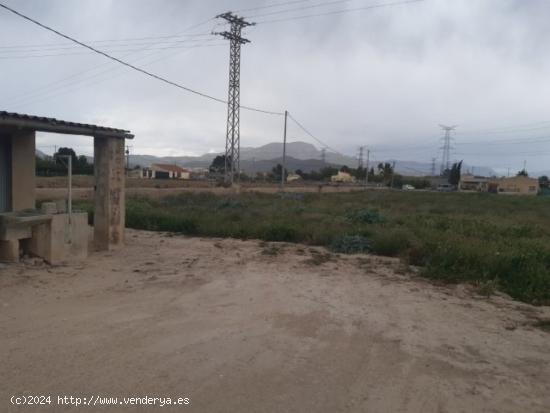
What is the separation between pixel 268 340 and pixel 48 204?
6.44 meters

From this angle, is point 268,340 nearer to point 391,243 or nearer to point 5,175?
point 391,243

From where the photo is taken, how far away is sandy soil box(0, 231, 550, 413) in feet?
14.9

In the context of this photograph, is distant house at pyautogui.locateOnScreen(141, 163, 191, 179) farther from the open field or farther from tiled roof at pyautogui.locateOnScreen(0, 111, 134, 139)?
tiled roof at pyautogui.locateOnScreen(0, 111, 134, 139)

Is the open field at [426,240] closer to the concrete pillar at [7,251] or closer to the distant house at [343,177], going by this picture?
the concrete pillar at [7,251]

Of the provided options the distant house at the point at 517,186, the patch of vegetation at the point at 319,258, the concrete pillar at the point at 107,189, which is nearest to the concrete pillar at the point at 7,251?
the concrete pillar at the point at 107,189

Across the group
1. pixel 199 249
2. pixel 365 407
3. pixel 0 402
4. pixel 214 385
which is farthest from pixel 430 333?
pixel 199 249

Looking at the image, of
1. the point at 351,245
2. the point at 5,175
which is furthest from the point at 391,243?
the point at 5,175

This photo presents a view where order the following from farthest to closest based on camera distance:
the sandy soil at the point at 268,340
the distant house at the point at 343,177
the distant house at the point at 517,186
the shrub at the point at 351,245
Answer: the distant house at the point at 343,177 < the distant house at the point at 517,186 < the shrub at the point at 351,245 < the sandy soil at the point at 268,340

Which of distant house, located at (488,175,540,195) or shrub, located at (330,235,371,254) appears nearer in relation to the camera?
shrub, located at (330,235,371,254)

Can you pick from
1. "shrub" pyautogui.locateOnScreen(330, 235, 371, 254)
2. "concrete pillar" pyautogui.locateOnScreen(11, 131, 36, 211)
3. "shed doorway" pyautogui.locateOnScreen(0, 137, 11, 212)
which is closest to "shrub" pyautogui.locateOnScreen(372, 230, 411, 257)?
"shrub" pyautogui.locateOnScreen(330, 235, 371, 254)

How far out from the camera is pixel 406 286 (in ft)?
30.8

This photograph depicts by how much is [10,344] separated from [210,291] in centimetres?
355

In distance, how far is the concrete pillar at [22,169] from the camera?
38.7 feet

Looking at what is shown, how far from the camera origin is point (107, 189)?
42.2ft
